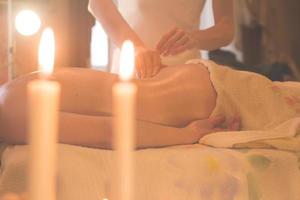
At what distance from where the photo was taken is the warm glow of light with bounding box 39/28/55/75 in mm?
368

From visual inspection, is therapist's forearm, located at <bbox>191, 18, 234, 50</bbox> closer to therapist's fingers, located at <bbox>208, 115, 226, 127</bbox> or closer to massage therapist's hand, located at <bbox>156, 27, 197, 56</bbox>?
massage therapist's hand, located at <bbox>156, 27, 197, 56</bbox>

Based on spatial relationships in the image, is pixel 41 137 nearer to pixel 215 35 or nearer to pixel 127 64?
pixel 127 64

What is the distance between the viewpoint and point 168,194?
80cm

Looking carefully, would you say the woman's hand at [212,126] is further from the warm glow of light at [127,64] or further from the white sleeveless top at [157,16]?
the warm glow of light at [127,64]

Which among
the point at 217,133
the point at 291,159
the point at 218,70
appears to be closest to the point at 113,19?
the point at 218,70

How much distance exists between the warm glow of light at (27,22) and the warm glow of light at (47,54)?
68.8 inches

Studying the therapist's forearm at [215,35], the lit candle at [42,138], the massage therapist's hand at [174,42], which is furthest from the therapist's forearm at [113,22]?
the lit candle at [42,138]

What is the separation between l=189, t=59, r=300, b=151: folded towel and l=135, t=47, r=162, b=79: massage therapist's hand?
12 cm

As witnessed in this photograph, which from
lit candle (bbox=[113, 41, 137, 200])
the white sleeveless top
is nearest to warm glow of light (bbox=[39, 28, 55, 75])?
lit candle (bbox=[113, 41, 137, 200])

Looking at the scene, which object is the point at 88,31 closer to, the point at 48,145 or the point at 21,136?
the point at 21,136

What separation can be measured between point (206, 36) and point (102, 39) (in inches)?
31.7

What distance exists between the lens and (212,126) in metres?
1.09

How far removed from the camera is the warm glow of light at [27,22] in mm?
2072

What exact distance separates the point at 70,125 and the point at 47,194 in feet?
2.09
